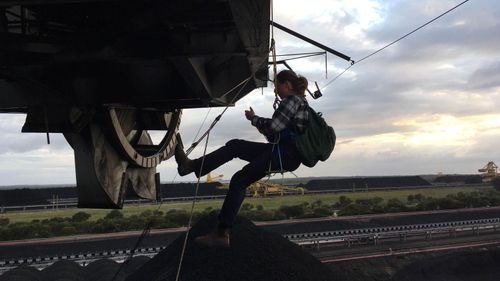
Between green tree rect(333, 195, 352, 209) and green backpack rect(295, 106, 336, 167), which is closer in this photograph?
green backpack rect(295, 106, 336, 167)

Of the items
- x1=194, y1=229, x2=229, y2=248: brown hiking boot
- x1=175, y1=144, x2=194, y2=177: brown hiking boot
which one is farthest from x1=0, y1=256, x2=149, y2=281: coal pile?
x1=194, y1=229, x2=229, y2=248: brown hiking boot

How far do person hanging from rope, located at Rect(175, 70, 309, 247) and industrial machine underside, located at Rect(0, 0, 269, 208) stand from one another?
824 mm

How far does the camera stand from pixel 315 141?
15.4ft

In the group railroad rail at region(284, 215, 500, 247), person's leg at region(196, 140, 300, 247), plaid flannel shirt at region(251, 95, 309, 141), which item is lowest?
railroad rail at region(284, 215, 500, 247)

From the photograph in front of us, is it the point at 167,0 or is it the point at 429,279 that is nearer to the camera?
the point at 167,0

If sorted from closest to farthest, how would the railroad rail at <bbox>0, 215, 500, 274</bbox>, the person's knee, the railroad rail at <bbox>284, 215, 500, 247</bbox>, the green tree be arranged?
the person's knee, the railroad rail at <bbox>0, 215, 500, 274</bbox>, the railroad rail at <bbox>284, 215, 500, 247</bbox>, the green tree

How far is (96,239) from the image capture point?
20469 mm

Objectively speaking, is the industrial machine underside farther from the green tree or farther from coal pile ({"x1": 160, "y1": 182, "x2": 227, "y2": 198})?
coal pile ({"x1": 160, "y1": 182, "x2": 227, "y2": 198})

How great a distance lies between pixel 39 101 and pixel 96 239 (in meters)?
14.9

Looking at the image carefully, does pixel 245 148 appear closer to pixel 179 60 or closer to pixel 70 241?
pixel 179 60

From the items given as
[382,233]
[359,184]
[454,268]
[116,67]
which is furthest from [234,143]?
[359,184]

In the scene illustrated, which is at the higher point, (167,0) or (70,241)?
(167,0)

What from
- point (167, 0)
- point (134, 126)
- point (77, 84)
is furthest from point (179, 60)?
point (134, 126)

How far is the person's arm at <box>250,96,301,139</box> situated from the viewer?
4568 mm
